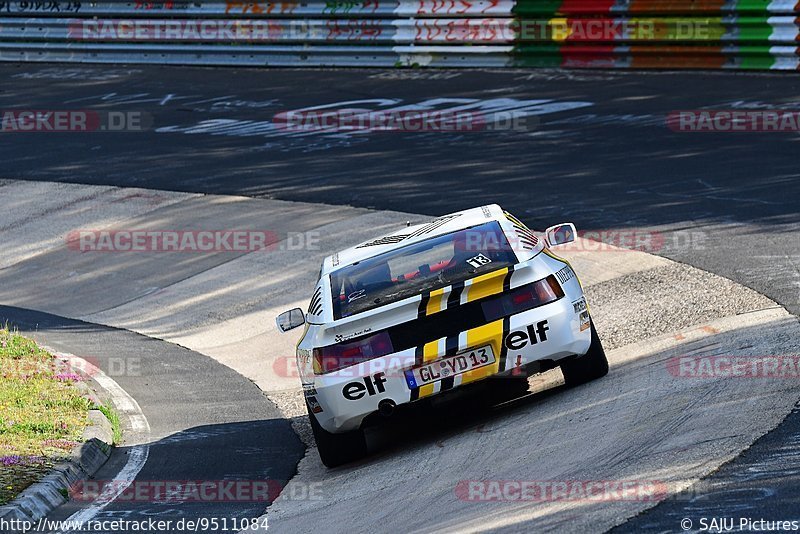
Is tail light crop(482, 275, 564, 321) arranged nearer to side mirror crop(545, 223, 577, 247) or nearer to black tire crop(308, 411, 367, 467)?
side mirror crop(545, 223, 577, 247)

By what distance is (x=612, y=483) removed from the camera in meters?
6.04

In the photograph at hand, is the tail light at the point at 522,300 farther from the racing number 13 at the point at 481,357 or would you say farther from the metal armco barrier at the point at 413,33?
the metal armco barrier at the point at 413,33

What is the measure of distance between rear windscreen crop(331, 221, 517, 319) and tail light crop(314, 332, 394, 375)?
0.82 ft

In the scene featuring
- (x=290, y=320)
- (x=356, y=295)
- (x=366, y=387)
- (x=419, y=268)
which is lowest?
(x=366, y=387)

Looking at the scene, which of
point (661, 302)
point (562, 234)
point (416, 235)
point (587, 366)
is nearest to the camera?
point (587, 366)

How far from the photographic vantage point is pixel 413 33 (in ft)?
74.0

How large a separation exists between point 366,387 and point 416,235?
162cm

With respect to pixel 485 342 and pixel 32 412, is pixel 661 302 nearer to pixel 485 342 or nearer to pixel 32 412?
pixel 485 342

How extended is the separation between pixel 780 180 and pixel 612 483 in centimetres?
770

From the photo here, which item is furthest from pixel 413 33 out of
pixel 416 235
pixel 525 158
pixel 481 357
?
pixel 481 357

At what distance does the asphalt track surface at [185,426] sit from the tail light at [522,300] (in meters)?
1.76

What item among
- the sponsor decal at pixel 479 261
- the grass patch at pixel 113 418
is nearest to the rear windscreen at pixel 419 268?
the sponsor decal at pixel 479 261

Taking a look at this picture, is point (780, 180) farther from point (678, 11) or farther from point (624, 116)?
point (678, 11)

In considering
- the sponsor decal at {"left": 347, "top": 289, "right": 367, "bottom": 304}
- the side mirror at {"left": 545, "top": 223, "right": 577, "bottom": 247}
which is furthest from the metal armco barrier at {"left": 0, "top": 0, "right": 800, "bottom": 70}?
the sponsor decal at {"left": 347, "top": 289, "right": 367, "bottom": 304}
